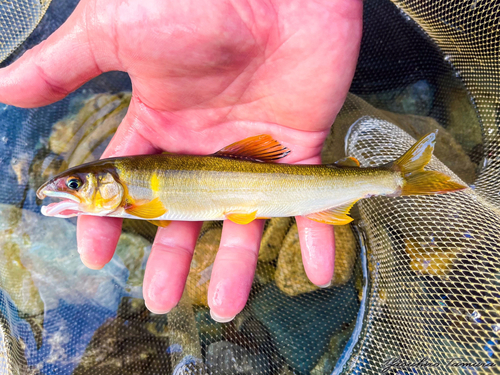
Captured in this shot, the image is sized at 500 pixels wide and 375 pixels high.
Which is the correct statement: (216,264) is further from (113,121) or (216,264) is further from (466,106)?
(466,106)

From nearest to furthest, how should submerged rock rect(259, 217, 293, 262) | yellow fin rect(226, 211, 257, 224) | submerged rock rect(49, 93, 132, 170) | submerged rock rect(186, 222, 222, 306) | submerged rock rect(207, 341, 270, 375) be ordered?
yellow fin rect(226, 211, 257, 224) < submerged rock rect(207, 341, 270, 375) < submerged rock rect(186, 222, 222, 306) < submerged rock rect(259, 217, 293, 262) < submerged rock rect(49, 93, 132, 170)

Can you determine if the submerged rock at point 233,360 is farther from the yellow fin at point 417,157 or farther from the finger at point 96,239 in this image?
the yellow fin at point 417,157

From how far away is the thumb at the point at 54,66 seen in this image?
8.36ft

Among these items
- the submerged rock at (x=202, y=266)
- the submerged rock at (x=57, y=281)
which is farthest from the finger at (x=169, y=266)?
the submerged rock at (x=57, y=281)

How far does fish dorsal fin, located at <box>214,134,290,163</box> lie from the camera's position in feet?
9.32

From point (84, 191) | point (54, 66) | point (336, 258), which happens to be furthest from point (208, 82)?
point (336, 258)

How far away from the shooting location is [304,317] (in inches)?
153

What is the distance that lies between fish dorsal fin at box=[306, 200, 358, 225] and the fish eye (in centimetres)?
202

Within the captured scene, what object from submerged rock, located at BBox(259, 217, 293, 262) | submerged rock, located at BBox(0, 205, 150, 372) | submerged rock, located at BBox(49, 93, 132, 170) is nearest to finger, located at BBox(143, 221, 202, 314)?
submerged rock, located at BBox(259, 217, 293, 262)

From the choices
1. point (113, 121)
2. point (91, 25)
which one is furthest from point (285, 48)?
point (113, 121)

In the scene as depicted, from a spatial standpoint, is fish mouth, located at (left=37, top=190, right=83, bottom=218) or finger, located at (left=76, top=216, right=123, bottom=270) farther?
finger, located at (left=76, top=216, right=123, bottom=270)

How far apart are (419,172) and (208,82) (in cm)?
209

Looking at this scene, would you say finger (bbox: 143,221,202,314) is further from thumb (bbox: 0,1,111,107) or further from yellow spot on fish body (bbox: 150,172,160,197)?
thumb (bbox: 0,1,111,107)

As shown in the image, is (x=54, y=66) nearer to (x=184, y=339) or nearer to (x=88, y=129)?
(x=88, y=129)
